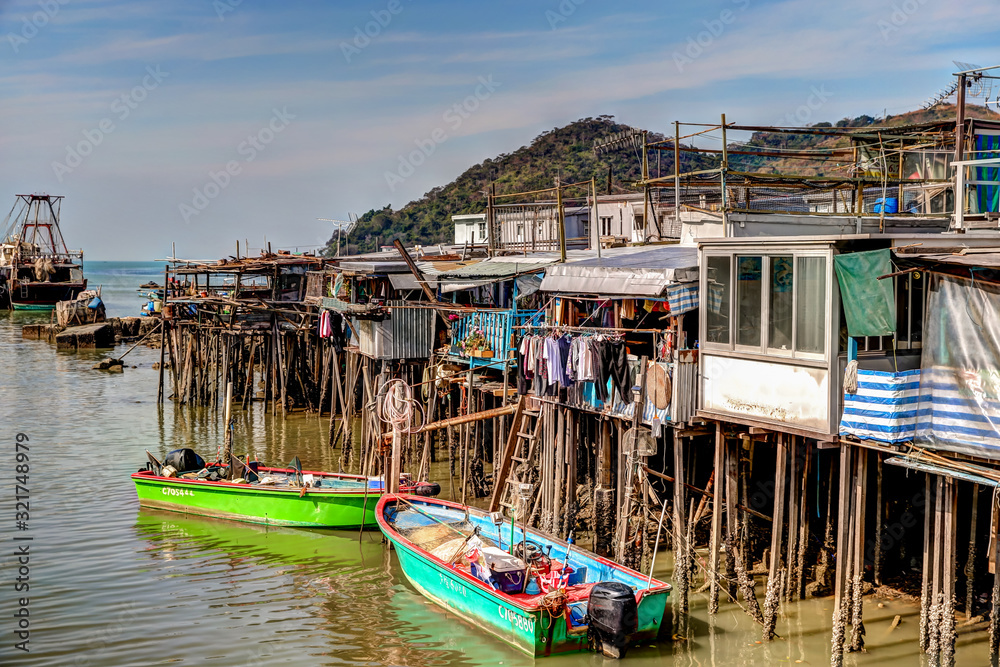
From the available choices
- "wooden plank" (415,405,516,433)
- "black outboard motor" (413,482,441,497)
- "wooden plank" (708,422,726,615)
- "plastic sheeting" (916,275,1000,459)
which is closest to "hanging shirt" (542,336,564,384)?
"wooden plank" (415,405,516,433)

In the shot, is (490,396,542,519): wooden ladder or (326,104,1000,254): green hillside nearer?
(490,396,542,519): wooden ladder

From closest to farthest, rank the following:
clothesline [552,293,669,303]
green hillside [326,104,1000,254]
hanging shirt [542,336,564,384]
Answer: clothesline [552,293,669,303] < hanging shirt [542,336,564,384] < green hillside [326,104,1000,254]

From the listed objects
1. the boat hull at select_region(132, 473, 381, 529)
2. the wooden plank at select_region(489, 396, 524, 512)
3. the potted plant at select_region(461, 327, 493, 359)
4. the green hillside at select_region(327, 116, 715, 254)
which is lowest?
the boat hull at select_region(132, 473, 381, 529)

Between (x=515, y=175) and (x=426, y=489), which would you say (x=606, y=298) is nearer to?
(x=426, y=489)

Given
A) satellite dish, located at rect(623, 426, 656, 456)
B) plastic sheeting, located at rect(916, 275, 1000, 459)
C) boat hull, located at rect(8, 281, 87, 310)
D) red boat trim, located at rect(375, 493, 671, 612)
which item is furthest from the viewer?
boat hull, located at rect(8, 281, 87, 310)

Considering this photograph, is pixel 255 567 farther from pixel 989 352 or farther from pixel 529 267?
pixel 989 352

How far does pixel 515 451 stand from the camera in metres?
17.7

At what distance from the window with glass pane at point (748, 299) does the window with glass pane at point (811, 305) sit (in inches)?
25.0

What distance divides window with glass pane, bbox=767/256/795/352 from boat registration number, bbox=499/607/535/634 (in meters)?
4.84

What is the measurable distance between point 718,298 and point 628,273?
2.33 m

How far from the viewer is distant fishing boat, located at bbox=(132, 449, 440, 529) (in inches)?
734

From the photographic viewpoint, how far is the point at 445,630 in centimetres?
1379

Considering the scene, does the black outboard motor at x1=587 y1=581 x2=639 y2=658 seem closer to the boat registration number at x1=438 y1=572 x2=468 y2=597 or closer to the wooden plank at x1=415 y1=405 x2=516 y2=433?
the boat registration number at x1=438 y1=572 x2=468 y2=597

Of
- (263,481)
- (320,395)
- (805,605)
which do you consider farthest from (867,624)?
(320,395)
